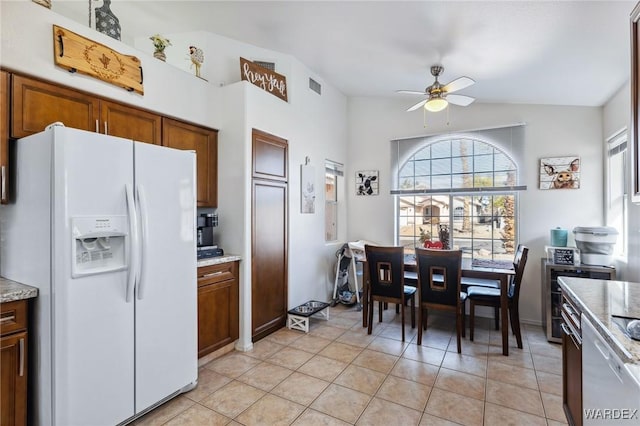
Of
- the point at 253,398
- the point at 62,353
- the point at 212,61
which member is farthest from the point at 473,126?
the point at 62,353

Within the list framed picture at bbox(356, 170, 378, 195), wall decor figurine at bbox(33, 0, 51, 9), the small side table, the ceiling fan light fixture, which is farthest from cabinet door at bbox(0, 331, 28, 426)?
framed picture at bbox(356, 170, 378, 195)

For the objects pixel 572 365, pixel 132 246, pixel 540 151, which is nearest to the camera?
pixel 572 365

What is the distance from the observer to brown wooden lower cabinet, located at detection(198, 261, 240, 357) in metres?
2.74

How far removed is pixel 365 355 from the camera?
297 cm

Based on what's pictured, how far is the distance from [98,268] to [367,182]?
3841 millimetres

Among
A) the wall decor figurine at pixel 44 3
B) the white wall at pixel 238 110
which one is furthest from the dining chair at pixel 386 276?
the wall decor figurine at pixel 44 3

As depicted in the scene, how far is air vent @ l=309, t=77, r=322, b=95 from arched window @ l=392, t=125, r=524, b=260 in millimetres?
1576

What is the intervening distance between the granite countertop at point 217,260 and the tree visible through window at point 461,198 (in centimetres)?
232

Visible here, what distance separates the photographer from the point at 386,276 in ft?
11.3

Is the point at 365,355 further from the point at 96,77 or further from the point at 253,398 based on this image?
the point at 96,77

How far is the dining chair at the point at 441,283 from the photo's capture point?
302 cm

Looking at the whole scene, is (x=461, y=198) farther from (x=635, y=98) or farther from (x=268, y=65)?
(x=268, y=65)

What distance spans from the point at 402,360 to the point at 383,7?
3.00 m

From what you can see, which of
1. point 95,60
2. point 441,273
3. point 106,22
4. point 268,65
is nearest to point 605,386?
point 441,273
